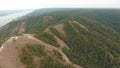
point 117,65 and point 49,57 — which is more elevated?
point 49,57

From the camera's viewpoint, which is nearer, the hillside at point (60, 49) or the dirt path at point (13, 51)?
the dirt path at point (13, 51)

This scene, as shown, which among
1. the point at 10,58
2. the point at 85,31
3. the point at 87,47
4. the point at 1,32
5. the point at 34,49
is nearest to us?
the point at 10,58

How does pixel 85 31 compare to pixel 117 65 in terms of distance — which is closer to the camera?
pixel 117 65

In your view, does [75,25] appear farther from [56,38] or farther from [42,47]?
[42,47]

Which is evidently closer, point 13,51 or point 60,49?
point 13,51

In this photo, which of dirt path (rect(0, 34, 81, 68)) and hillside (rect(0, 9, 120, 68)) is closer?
dirt path (rect(0, 34, 81, 68))

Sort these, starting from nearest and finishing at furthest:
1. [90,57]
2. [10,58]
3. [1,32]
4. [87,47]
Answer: [10,58] < [90,57] < [87,47] < [1,32]

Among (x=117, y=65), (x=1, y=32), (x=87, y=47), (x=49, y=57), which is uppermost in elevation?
(x=49, y=57)

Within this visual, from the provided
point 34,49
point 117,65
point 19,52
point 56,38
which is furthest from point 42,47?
point 117,65

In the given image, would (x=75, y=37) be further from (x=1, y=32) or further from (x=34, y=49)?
(x=1, y=32)

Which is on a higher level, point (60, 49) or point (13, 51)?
point (13, 51)
